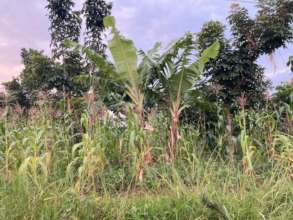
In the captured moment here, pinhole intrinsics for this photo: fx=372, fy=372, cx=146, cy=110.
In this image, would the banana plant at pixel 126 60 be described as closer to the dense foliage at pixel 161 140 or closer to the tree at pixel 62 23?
the dense foliage at pixel 161 140

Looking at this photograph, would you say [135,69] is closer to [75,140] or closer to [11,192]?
[75,140]

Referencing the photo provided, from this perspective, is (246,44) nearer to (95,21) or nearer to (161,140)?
(161,140)

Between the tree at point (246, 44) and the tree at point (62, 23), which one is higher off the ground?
the tree at point (62, 23)

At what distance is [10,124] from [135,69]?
6.78 ft

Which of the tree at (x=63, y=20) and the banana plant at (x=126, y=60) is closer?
the banana plant at (x=126, y=60)

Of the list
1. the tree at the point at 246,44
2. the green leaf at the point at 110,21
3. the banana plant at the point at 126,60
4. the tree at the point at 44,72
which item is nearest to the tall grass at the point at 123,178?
the banana plant at the point at 126,60

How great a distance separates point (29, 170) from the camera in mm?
3205

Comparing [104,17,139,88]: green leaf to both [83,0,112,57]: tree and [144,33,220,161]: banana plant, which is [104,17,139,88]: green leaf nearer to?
[144,33,220,161]: banana plant

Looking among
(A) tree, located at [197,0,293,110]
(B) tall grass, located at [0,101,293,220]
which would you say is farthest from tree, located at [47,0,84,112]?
(B) tall grass, located at [0,101,293,220]

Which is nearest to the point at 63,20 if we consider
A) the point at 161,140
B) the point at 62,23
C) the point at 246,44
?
the point at 62,23

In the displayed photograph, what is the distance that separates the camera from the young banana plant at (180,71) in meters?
5.75

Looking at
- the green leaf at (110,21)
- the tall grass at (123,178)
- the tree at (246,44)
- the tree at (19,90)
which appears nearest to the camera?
the tall grass at (123,178)

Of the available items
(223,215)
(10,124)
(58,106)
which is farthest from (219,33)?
(223,215)

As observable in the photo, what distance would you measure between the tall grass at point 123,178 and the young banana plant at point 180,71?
3.58ft
